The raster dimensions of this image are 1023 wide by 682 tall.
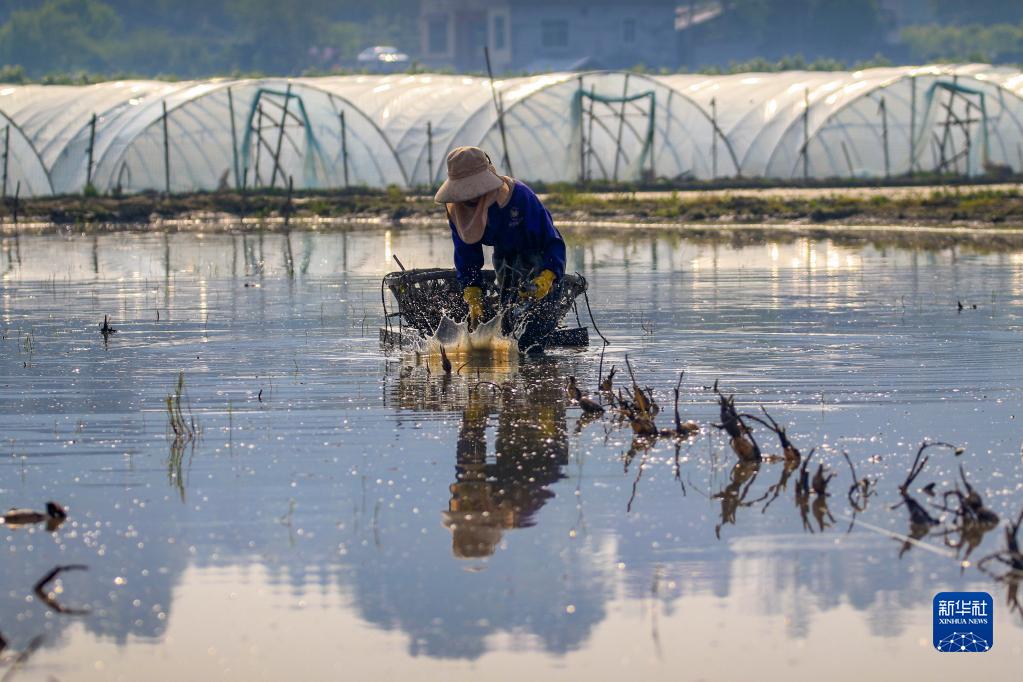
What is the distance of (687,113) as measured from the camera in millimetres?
43375

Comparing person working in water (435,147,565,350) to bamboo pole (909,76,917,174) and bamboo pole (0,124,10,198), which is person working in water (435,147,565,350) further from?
bamboo pole (909,76,917,174)

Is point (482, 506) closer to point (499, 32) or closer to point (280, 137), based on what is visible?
point (280, 137)

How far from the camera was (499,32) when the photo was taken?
117 metres


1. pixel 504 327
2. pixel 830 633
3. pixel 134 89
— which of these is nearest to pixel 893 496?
pixel 830 633

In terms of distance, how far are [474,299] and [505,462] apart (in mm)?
3837

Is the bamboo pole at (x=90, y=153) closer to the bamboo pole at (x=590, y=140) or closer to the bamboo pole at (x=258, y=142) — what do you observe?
the bamboo pole at (x=258, y=142)

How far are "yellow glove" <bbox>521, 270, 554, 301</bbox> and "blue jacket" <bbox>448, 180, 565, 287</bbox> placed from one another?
0.18 feet

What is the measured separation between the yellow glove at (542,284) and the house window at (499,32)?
10463 cm

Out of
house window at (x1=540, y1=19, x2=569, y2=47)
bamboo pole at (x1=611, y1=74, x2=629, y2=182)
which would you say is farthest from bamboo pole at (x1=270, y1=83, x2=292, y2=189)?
house window at (x1=540, y1=19, x2=569, y2=47)

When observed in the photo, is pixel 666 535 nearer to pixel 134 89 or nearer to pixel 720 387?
pixel 720 387

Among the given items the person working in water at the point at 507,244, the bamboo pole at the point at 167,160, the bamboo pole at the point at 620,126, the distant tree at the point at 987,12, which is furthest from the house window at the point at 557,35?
the person working in water at the point at 507,244

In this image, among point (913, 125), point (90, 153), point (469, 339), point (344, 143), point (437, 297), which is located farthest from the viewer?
point (344, 143)

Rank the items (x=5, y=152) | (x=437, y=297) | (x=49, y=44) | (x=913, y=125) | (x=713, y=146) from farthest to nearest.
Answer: (x=49, y=44)
(x=713, y=146)
(x=913, y=125)
(x=5, y=152)
(x=437, y=297)

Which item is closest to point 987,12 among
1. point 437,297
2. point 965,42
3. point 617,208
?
point 965,42
